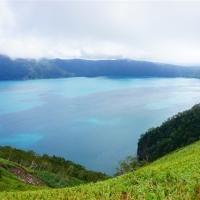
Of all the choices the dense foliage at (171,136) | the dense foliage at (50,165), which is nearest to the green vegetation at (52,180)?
the dense foliage at (50,165)

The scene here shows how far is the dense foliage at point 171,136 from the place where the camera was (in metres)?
154

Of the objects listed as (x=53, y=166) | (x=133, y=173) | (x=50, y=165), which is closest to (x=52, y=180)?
(x=50, y=165)

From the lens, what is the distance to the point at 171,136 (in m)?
161

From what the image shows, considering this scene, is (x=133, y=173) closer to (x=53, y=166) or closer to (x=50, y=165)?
(x=50, y=165)

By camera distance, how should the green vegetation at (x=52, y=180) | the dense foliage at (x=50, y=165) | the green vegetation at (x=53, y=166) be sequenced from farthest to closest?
the dense foliage at (x=50, y=165) < the green vegetation at (x=53, y=166) < the green vegetation at (x=52, y=180)

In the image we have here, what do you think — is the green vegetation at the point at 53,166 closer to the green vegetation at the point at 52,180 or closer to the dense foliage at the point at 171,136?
the green vegetation at the point at 52,180

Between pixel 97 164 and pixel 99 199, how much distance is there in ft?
495

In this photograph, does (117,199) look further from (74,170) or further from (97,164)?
(97,164)

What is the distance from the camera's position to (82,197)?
19781 millimetres

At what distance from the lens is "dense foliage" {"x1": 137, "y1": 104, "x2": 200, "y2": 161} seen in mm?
153875

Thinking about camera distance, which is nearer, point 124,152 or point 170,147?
point 170,147

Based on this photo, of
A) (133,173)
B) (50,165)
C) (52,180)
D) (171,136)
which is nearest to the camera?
(133,173)

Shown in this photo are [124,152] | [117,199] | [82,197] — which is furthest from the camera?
[124,152]

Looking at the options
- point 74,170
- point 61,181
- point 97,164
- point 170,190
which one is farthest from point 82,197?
point 97,164
